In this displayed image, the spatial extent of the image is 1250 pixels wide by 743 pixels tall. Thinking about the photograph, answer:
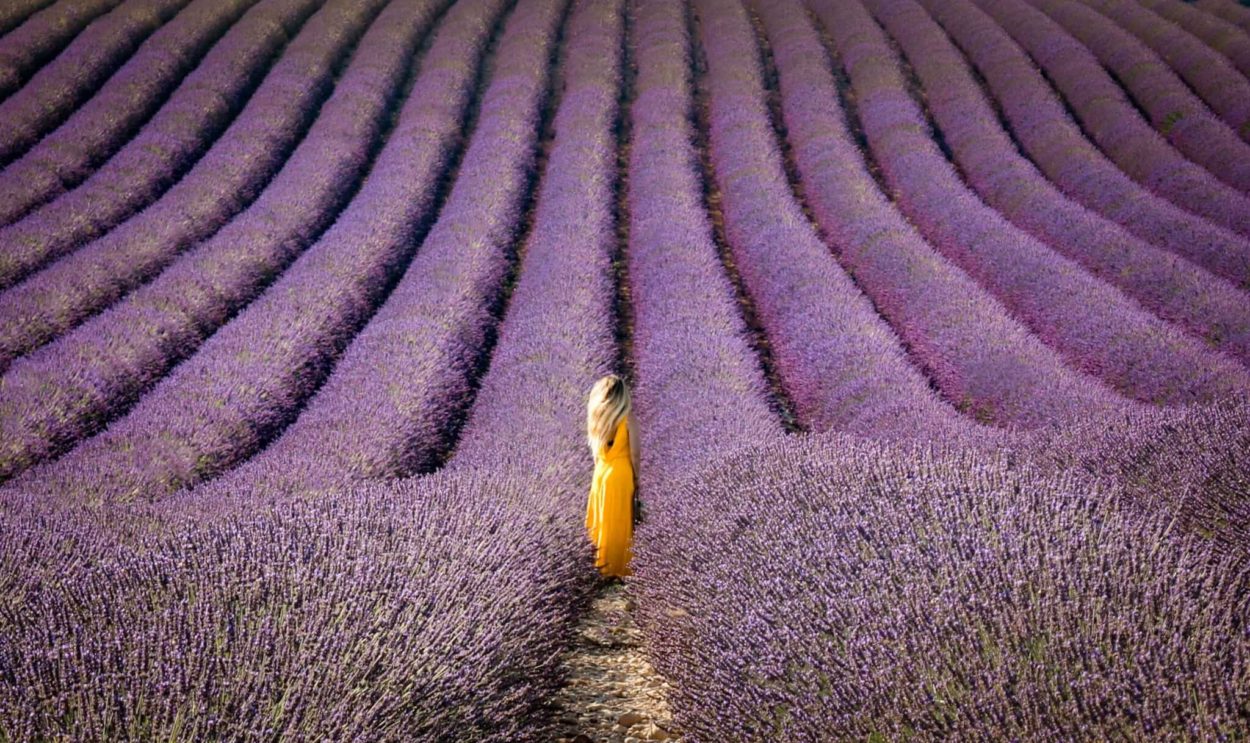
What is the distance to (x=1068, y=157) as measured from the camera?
32.1 ft

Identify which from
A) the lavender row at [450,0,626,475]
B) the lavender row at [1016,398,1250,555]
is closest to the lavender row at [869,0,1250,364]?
the lavender row at [1016,398,1250,555]

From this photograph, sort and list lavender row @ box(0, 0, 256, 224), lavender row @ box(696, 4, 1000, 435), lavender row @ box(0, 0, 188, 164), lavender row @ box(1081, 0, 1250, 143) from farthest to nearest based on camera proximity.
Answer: lavender row @ box(1081, 0, 1250, 143), lavender row @ box(0, 0, 188, 164), lavender row @ box(0, 0, 256, 224), lavender row @ box(696, 4, 1000, 435)

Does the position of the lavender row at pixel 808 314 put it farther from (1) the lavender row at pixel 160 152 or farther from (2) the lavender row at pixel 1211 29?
(2) the lavender row at pixel 1211 29

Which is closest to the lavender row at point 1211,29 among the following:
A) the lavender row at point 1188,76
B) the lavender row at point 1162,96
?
the lavender row at point 1188,76

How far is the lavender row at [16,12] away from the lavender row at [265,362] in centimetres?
614

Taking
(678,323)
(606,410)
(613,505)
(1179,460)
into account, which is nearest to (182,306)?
(678,323)

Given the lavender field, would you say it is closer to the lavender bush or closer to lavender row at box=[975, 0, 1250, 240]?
lavender row at box=[975, 0, 1250, 240]

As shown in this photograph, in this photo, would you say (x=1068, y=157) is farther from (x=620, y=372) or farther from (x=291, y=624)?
(x=291, y=624)

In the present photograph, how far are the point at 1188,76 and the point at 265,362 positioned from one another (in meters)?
13.3

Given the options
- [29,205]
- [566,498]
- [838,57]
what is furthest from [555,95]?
[566,498]

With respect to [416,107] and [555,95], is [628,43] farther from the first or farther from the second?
[416,107]

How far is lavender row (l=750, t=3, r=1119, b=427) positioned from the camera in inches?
181

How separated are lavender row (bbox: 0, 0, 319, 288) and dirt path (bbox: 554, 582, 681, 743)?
5.64 meters

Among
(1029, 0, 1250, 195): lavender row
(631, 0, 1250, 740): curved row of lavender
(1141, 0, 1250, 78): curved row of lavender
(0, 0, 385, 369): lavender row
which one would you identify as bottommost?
(1141, 0, 1250, 78): curved row of lavender
